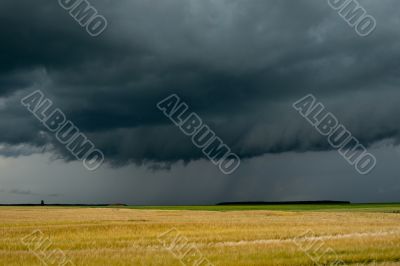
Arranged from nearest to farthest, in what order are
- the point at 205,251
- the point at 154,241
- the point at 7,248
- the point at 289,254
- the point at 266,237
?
the point at 289,254 < the point at 205,251 < the point at 7,248 < the point at 154,241 < the point at 266,237

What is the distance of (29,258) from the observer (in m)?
19.8

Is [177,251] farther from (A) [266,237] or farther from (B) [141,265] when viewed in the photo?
(A) [266,237]

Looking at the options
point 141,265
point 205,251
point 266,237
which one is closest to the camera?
point 141,265

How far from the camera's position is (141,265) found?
17172mm

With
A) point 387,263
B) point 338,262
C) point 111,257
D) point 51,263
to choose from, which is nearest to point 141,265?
point 111,257

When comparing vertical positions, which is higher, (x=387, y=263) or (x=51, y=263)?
(x=387, y=263)

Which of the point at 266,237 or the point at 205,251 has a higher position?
the point at 266,237

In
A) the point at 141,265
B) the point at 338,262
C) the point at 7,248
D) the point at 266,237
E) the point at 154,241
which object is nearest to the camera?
the point at 141,265

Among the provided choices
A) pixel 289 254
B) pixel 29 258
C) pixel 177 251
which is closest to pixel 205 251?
pixel 177 251

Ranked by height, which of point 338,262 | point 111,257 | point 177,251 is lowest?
point 111,257

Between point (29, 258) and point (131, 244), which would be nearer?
point (29, 258)

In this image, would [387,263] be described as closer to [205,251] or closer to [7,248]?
[205,251]

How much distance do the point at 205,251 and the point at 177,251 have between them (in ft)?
4.21

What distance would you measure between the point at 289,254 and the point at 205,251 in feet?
12.4
